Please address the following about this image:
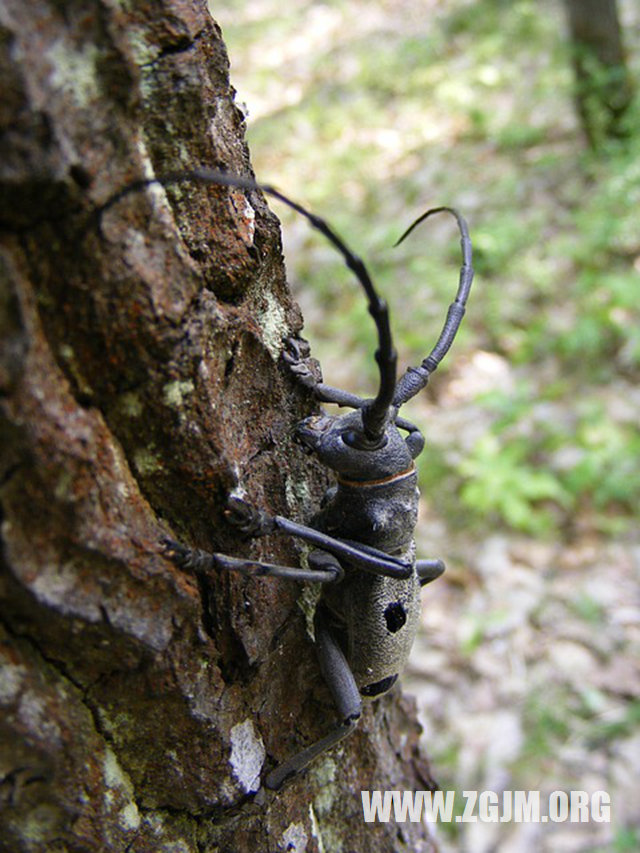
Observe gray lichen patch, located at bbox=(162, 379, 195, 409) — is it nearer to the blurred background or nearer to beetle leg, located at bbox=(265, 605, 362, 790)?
beetle leg, located at bbox=(265, 605, 362, 790)

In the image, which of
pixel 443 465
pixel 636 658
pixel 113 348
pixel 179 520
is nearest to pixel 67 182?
pixel 113 348

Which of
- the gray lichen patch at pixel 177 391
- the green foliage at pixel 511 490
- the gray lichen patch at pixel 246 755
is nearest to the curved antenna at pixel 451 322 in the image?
the gray lichen patch at pixel 177 391

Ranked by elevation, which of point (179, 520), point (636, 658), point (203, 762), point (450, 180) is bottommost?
point (203, 762)

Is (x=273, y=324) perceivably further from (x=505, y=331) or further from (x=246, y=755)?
(x=505, y=331)

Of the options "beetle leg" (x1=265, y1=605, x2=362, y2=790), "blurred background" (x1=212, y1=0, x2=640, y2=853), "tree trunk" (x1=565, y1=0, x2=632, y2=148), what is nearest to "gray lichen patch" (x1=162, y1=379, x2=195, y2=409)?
"beetle leg" (x1=265, y1=605, x2=362, y2=790)

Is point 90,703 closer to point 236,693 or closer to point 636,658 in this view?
point 236,693

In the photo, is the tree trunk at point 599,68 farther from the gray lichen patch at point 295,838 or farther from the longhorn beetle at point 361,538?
the gray lichen patch at point 295,838

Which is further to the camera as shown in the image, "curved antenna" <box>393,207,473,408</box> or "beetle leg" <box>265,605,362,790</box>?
"curved antenna" <box>393,207,473,408</box>
